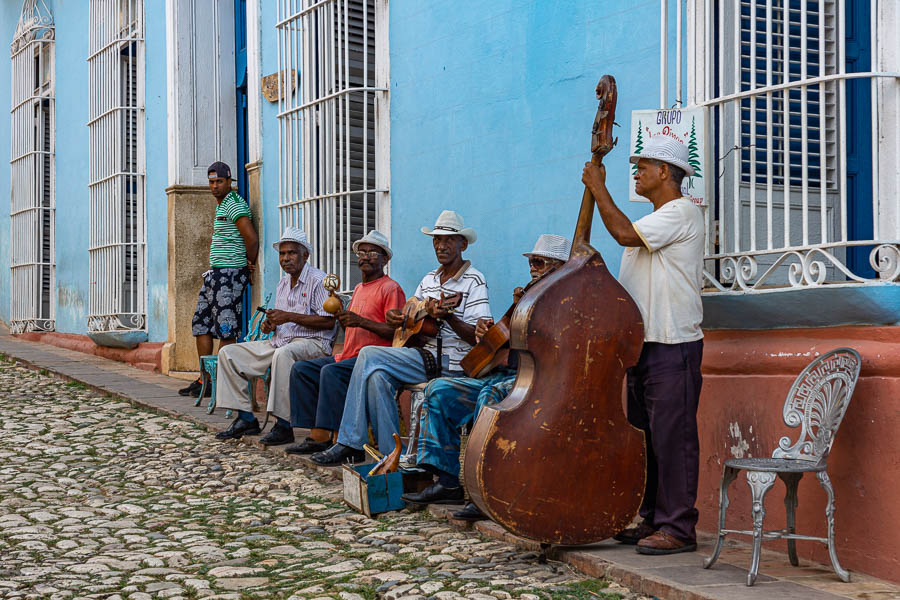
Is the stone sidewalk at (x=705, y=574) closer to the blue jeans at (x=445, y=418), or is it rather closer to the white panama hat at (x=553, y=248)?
the blue jeans at (x=445, y=418)

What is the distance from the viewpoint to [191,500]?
18.4 feet

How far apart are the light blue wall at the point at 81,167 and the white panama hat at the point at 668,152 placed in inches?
280

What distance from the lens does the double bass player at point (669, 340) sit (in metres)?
4.17

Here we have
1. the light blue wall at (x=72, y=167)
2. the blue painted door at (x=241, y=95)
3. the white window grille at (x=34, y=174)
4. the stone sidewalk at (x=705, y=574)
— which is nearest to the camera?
the stone sidewalk at (x=705, y=574)

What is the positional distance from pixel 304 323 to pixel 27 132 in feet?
30.2

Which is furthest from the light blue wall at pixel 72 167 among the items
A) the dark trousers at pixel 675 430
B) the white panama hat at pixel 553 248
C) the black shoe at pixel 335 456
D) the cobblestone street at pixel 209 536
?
the dark trousers at pixel 675 430

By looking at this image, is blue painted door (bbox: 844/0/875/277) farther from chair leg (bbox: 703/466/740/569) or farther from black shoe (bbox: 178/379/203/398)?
black shoe (bbox: 178/379/203/398)

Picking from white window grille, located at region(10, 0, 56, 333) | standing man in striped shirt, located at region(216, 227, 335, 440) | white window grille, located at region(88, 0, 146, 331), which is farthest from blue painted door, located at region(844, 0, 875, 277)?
white window grille, located at region(10, 0, 56, 333)

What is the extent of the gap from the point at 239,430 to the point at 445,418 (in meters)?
2.40

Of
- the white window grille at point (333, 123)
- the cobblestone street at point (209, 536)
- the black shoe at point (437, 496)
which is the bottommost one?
the cobblestone street at point (209, 536)

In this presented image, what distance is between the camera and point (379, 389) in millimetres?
5645

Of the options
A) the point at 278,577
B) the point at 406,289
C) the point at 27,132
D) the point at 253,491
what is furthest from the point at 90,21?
the point at 278,577

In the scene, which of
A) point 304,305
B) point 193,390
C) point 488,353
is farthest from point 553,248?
point 193,390

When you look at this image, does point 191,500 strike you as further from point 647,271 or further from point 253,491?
point 647,271
